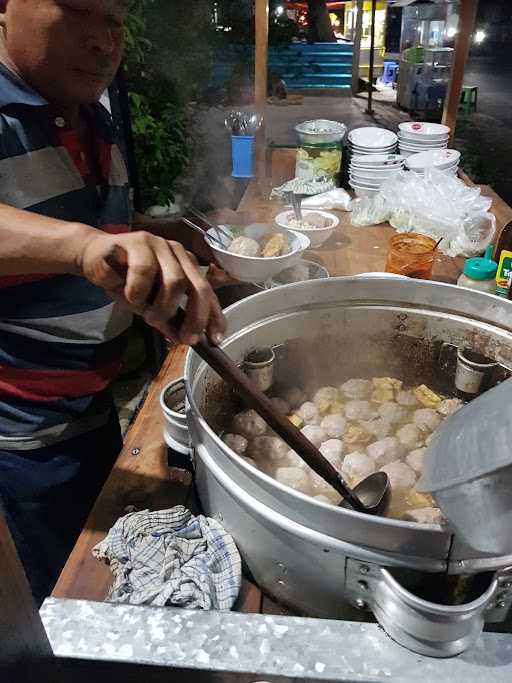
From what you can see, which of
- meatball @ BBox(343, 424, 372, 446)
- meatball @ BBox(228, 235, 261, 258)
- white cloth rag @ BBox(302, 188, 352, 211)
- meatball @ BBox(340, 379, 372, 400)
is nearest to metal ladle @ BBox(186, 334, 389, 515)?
meatball @ BBox(343, 424, 372, 446)

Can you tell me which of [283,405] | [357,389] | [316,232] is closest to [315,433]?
[283,405]

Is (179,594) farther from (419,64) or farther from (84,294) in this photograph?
(419,64)

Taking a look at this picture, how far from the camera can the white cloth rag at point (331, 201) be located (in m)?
3.81

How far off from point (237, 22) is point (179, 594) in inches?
378

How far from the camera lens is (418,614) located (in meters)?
0.93

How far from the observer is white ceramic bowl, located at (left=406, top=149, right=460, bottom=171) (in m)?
3.94

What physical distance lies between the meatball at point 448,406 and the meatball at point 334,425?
0.36 m

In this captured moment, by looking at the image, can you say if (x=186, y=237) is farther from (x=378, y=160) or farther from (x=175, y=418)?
(x=378, y=160)

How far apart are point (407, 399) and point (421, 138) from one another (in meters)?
3.11

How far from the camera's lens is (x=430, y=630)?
37.0 inches

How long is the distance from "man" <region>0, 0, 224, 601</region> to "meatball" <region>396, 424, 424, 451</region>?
0.92m

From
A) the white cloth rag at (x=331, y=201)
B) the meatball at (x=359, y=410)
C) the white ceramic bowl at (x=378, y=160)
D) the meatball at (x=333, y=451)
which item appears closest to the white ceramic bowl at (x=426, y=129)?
the white ceramic bowl at (x=378, y=160)

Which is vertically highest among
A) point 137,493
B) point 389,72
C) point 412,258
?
point 389,72

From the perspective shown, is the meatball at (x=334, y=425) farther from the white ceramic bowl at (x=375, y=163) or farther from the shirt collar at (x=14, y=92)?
the white ceramic bowl at (x=375, y=163)
